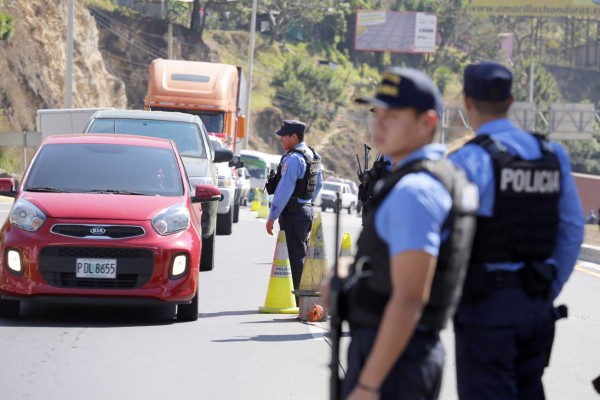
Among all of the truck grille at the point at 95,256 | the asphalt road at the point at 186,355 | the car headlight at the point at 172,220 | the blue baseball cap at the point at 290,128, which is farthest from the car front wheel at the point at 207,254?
the truck grille at the point at 95,256

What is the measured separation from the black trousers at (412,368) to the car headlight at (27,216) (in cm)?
695

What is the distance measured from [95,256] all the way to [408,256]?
280 inches

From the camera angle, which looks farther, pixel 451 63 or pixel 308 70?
pixel 451 63

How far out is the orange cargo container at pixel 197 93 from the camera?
1117 inches

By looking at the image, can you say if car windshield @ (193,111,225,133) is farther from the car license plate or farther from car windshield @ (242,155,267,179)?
car windshield @ (242,155,267,179)

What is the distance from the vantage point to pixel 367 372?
3922mm

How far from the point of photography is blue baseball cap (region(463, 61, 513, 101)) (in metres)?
5.17

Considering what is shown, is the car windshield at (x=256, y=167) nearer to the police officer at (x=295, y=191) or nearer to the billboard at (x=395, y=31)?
the police officer at (x=295, y=191)

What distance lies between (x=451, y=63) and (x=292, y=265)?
11446cm

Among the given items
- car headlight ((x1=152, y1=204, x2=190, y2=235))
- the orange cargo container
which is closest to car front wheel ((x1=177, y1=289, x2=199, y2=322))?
car headlight ((x1=152, y1=204, x2=190, y2=235))

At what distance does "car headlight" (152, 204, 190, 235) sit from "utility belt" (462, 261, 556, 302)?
6228mm

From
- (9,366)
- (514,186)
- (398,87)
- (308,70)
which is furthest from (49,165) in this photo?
(308,70)

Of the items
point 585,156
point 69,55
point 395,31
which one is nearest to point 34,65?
point 69,55

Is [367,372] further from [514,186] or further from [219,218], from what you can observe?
[219,218]
